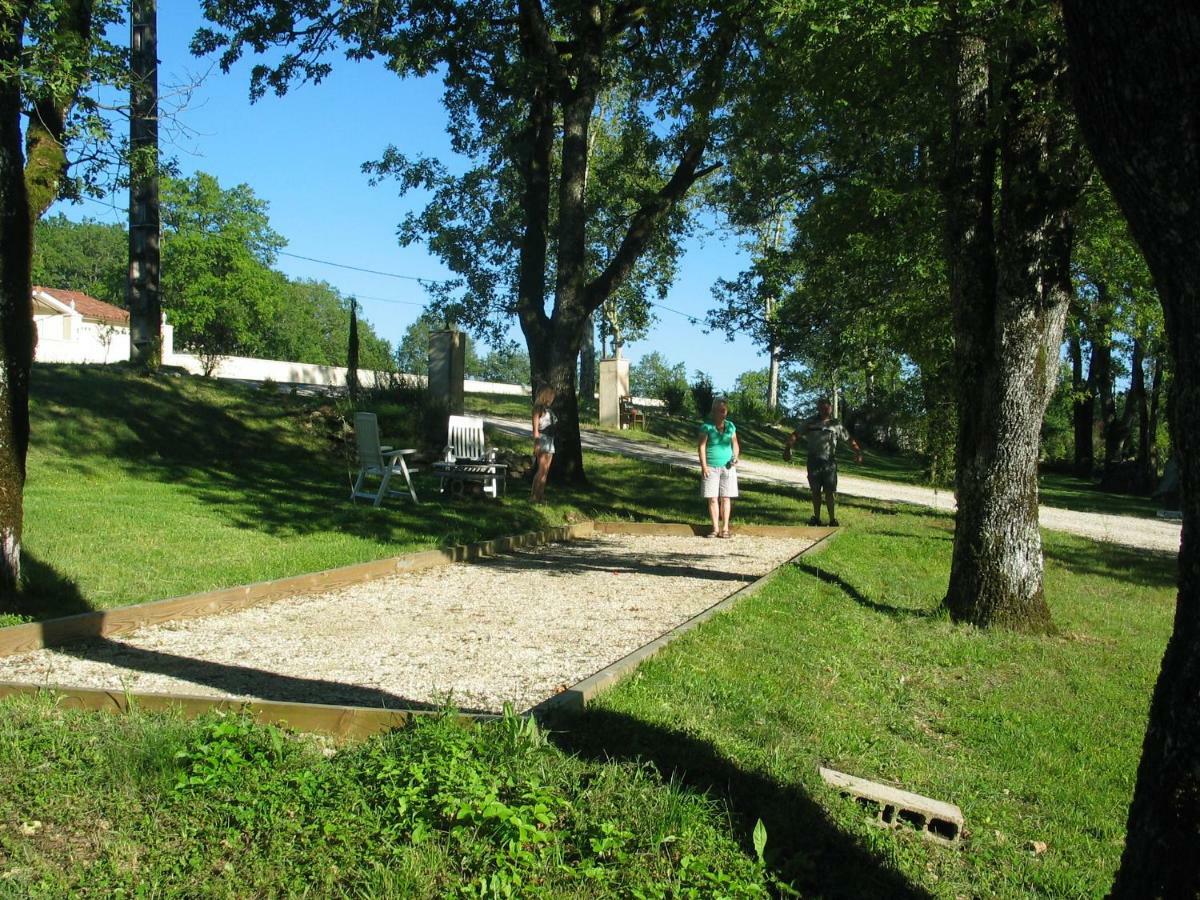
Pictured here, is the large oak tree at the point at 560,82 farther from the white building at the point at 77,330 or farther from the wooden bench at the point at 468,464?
the white building at the point at 77,330

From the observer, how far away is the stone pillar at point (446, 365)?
1828cm

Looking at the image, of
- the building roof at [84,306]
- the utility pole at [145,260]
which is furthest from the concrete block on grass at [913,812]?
the building roof at [84,306]

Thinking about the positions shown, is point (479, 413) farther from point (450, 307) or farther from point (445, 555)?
point (445, 555)

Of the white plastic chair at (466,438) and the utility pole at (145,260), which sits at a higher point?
the utility pole at (145,260)

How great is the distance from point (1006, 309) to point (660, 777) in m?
5.79

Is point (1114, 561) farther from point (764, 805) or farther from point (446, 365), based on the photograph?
point (764, 805)

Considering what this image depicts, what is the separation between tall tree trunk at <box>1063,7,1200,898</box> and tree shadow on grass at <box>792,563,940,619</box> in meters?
5.80

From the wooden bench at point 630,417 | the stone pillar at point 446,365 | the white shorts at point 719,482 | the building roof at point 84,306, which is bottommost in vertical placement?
the white shorts at point 719,482

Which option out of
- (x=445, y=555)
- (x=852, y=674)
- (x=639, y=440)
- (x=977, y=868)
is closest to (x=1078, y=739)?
(x=852, y=674)

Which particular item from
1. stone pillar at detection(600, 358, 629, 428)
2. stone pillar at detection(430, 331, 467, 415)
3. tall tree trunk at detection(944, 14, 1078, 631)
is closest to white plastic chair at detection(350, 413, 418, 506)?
stone pillar at detection(430, 331, 467, 415)

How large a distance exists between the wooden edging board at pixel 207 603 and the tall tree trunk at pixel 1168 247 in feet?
19.8

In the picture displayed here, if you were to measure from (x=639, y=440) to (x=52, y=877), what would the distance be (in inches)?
1052

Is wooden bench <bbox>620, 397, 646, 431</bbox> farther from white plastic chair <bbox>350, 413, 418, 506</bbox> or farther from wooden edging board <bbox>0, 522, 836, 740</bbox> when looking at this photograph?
wooden edging board <bbox>0, 522, 836, 740</bbox>

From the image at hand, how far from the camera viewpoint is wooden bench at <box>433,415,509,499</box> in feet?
46.8
